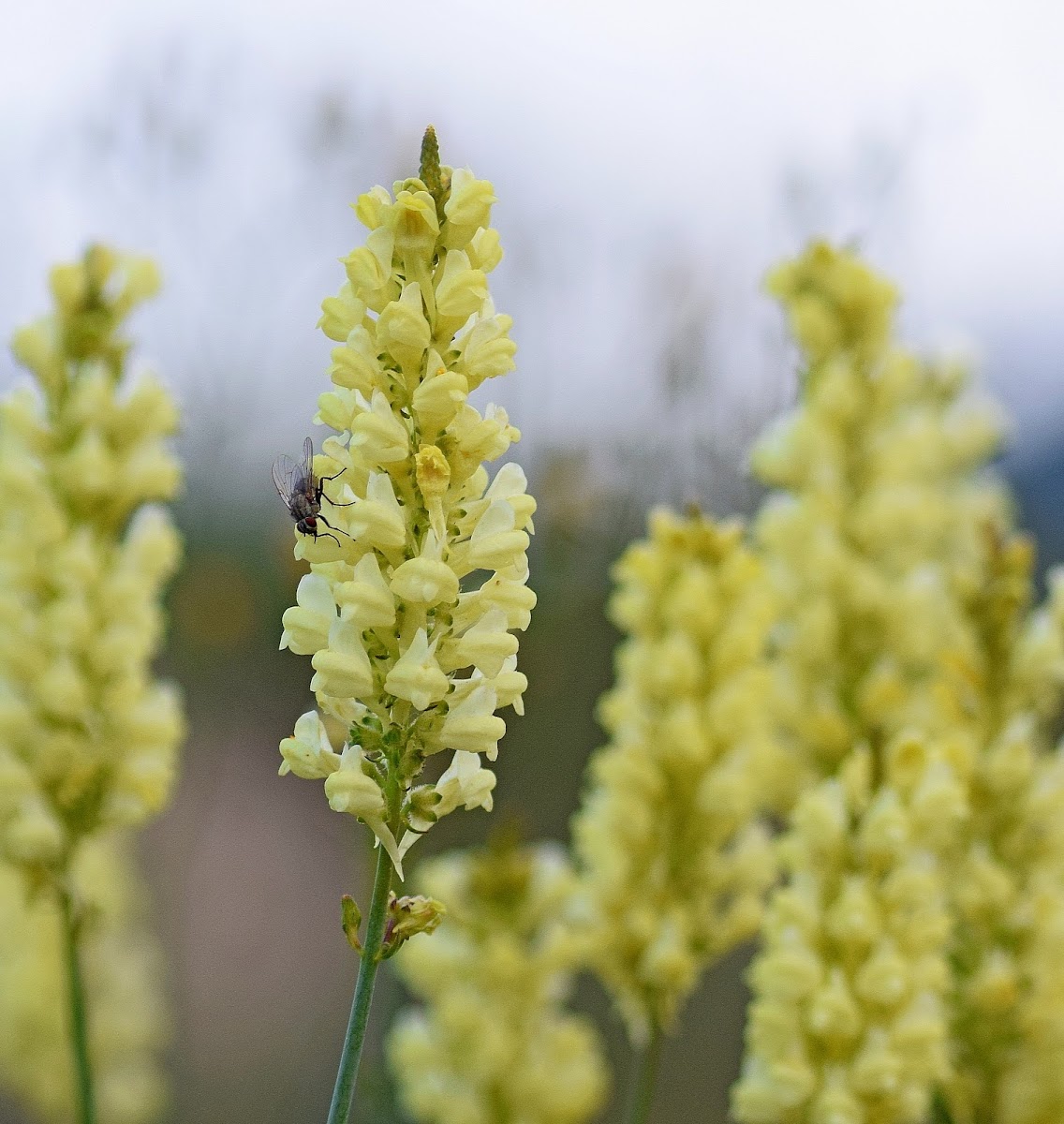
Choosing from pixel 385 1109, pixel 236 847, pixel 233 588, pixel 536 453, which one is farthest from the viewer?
pixel 236 847

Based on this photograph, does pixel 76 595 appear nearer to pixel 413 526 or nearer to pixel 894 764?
pixel 413 526

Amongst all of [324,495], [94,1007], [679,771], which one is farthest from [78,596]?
[94,1007]


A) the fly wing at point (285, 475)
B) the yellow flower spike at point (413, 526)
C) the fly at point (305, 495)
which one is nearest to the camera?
the yellow flower spike at point (413, 526)

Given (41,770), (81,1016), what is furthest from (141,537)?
(81,1016)

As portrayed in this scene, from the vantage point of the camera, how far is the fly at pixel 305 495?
1472mm

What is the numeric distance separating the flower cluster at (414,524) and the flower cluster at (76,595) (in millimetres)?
901

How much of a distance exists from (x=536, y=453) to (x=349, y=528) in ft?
8.15

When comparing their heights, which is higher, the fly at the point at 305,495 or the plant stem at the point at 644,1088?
the fly at the point at 305,495

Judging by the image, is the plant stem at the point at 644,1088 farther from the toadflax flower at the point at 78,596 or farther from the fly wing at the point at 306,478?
the fly wing at the point at 306,478

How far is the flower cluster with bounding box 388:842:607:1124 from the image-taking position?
2.49 meters

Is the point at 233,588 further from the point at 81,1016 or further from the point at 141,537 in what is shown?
the point at 81,1016

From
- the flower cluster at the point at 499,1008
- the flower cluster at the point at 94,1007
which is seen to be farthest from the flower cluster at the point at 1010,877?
the flower cluster at the point at 94,1007

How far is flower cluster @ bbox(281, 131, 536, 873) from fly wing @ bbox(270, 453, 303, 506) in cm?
38

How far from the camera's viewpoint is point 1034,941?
7.49 ft
